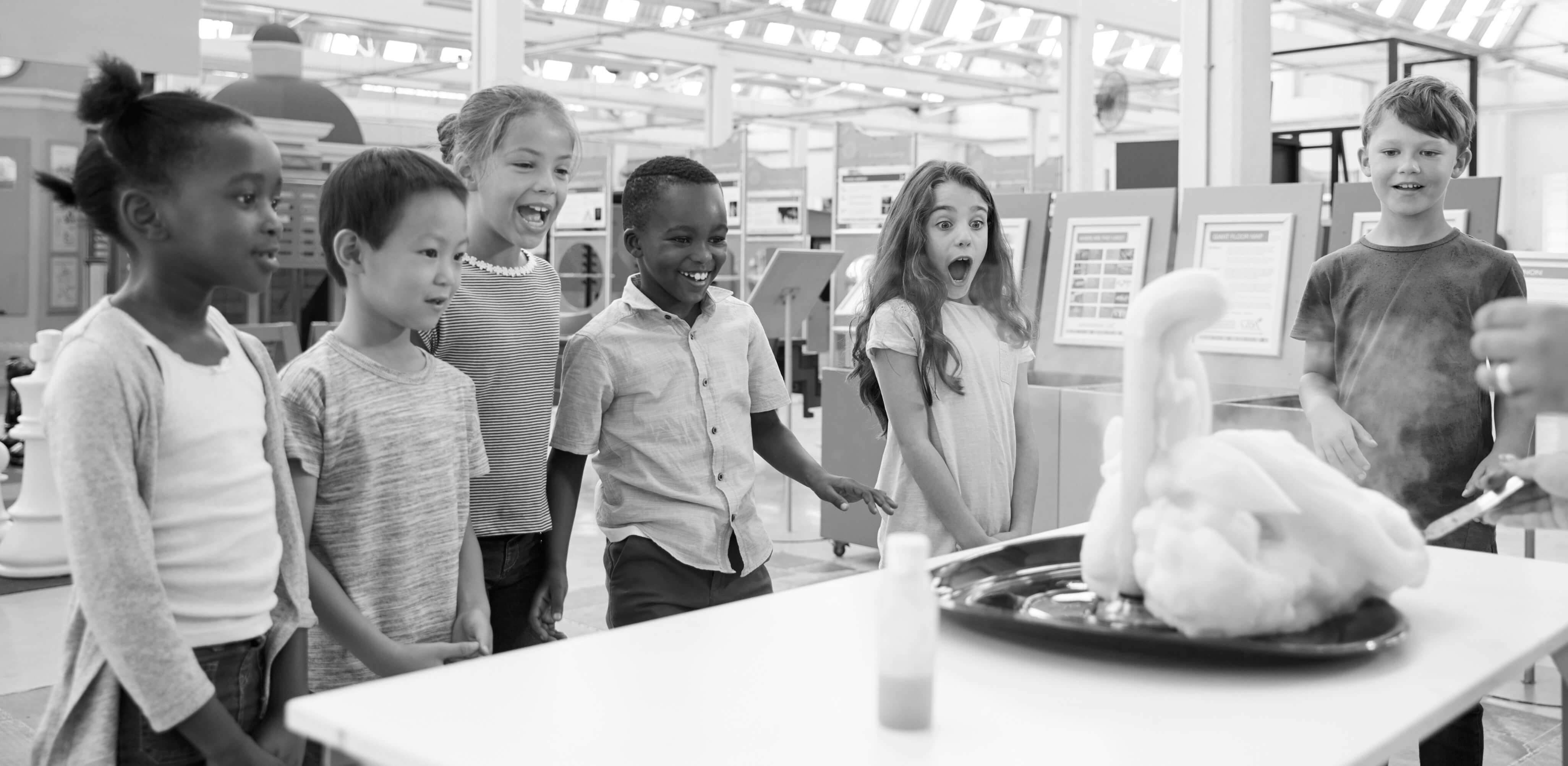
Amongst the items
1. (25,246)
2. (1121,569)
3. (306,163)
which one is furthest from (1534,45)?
(1121,569)

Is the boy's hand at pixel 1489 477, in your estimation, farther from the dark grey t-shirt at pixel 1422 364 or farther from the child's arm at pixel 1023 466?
the child's arm at pixel 1023 466

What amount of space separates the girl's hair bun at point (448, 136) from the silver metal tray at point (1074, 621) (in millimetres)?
990

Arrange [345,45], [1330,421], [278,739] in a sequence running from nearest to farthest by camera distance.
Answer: [278,739] < [1330,421] < [345,45]

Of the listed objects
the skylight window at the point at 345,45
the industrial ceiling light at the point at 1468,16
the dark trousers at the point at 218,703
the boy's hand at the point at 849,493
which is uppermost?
the industrial ceiling light at the point at 1468,16

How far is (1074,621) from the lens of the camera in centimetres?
116

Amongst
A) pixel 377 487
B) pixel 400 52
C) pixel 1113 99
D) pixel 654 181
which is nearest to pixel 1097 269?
pixel 654 181

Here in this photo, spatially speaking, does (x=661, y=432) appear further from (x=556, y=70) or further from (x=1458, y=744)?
(x=556, y=70)

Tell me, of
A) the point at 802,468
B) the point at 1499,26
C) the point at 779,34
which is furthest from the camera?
the point at 1499,26

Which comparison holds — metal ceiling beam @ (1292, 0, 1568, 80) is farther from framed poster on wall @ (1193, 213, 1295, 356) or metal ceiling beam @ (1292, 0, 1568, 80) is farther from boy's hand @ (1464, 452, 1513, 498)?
boy's hand @ (1464, 452, 1513, 498)

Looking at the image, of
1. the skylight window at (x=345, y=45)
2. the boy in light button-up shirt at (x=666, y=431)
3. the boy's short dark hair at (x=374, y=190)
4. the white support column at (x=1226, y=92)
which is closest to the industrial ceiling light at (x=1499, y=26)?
the white support column at (x=1226, y=92)

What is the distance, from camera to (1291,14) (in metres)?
14.0

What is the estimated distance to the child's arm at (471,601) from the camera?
1608 mm

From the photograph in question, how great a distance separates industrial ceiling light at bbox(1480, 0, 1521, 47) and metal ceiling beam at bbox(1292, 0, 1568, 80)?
101 mm

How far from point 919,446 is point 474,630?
0.86 m
